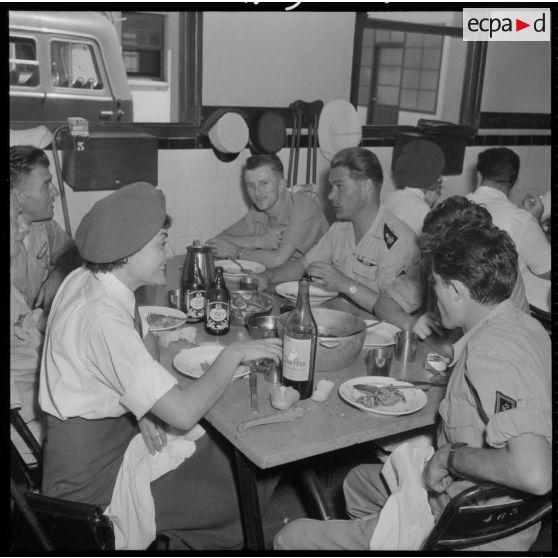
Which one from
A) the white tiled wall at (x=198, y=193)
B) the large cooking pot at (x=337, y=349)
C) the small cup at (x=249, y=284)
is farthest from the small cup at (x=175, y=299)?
the white tiled wall at (x=198, y=193)

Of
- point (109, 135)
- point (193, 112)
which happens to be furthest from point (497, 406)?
point (193, 112)

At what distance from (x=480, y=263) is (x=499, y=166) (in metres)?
2.29

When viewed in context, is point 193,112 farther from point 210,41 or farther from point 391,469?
point 391,469

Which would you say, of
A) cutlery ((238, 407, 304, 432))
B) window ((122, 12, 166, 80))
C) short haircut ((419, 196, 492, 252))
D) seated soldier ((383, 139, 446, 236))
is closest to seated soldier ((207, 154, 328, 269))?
seated soldier ((383, 139, 446, 236))

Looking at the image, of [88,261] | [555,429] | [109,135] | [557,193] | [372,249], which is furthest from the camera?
[109,135]

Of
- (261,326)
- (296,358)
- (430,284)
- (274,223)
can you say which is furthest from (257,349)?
(274,223)

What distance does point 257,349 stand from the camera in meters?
2.08

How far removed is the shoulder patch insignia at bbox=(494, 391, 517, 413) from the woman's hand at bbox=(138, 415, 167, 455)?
1051 millimetres

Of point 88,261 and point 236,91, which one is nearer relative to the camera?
point 88,261

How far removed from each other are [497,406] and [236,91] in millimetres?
3900

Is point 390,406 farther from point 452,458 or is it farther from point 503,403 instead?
point 503,403

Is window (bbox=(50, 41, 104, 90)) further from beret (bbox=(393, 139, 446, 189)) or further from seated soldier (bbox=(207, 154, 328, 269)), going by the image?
beret (bbox=(393, 139, 446, 189))
